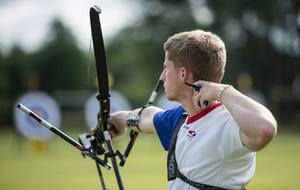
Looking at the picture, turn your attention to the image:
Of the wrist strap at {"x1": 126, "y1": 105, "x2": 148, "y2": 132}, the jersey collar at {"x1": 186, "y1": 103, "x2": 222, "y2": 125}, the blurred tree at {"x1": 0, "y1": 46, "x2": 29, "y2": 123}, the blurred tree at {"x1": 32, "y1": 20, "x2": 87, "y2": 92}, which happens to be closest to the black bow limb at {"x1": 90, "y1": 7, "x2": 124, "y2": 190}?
the wrist strap at {"x1": 126, "y1": 105, "x2": 148, "y2": 132}

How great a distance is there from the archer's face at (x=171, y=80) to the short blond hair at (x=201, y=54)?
6 cm

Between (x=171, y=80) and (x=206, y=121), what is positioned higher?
(x=171, y=80)

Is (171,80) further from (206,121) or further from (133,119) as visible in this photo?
(133,119)

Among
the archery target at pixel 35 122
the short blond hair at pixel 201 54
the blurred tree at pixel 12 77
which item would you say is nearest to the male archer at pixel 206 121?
the short blond hair at pixel 201 54

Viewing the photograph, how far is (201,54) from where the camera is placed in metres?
3.99

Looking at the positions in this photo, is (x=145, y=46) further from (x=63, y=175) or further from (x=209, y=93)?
(x=209, y=93)

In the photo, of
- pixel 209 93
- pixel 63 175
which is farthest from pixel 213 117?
pixel 63 175

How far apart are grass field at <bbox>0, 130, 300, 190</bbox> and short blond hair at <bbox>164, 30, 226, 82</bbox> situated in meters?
6.99

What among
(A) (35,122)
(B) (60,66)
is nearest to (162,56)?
(B) (60,66)

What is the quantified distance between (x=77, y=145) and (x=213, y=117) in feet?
3.56

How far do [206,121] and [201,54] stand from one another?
0.38 meters

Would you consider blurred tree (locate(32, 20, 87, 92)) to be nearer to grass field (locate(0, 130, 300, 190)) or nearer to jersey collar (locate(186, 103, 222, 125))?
grass field (locate(0, 130, 300, 190))

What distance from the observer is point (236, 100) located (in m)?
3.66

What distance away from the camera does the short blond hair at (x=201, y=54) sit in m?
3.97
